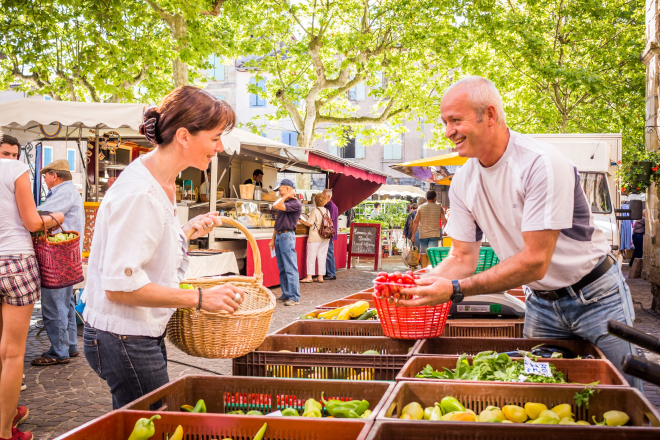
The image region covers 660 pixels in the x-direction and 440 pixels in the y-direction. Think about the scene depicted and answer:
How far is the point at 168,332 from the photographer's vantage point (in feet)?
7.98

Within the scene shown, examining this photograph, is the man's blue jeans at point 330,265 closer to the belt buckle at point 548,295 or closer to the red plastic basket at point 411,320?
the red plastic basket at point 411,320

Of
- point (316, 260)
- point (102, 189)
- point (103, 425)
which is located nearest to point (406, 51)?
point (316, 260)

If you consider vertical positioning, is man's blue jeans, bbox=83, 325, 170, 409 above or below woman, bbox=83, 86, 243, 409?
below

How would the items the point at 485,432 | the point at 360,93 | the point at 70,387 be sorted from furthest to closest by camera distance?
the point at 360,93 < the point at 70,387 < the point at 485,432

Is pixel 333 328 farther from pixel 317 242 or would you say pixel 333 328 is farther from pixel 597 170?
pixel 317 242

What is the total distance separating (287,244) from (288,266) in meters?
0.40

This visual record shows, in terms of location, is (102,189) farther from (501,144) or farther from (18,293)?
(501,144)

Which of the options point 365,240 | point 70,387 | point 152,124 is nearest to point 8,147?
point 70,387

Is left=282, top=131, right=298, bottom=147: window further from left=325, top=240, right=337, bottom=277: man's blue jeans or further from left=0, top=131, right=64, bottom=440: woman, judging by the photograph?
left=0, top=131, right=64, bottom=440: woman

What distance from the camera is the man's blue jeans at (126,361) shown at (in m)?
2.11

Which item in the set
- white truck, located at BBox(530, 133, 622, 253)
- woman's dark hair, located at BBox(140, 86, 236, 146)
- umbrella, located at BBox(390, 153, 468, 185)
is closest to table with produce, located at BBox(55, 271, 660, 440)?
woman's dark hair, located at BBox(140, 86, 236, 146)

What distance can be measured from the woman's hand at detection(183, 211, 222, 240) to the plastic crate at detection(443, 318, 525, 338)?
1.84m

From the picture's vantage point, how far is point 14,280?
3.55 metres

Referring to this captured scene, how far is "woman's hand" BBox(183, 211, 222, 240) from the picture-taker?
8.47 ft
